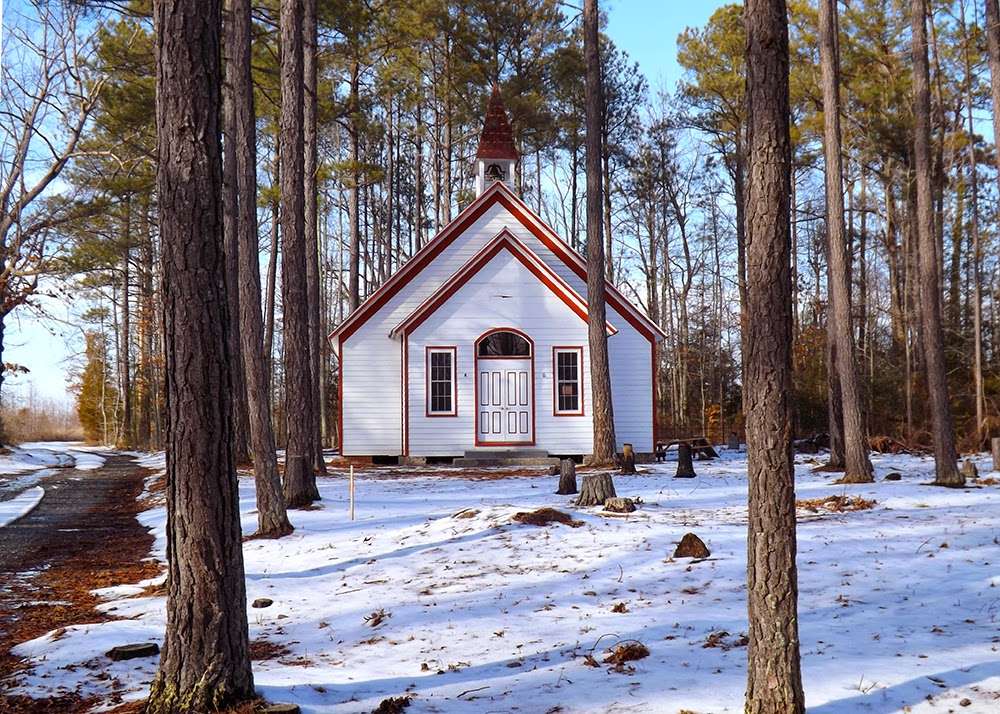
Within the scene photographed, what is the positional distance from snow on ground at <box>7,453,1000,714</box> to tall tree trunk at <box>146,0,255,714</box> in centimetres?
51

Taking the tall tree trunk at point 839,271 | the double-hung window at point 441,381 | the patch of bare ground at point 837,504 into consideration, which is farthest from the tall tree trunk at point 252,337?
the double-hung window at point 441,381

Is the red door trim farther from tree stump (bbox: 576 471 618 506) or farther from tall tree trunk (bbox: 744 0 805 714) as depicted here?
tall tree trunk (bbox: 744 0 805 714)

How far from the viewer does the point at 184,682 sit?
15.9ft

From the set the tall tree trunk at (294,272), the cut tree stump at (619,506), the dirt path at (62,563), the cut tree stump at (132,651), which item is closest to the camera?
the cut tree stump at (132,651)

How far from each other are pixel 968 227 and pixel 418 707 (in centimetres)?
3047

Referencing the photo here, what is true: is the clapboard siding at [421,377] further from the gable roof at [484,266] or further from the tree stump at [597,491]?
the tree stump at [597,491]

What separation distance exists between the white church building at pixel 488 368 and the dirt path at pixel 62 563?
633cm

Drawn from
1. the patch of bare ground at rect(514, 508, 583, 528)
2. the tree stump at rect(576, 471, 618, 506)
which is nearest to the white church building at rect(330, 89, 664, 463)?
the tree stump at rect(576, 471, 618, 506)

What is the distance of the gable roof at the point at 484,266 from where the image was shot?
70.8ft

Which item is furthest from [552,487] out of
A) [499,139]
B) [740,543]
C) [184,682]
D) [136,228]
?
[136,228]

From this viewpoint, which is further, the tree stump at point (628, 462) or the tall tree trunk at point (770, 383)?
the tree stump at point (628, 462)

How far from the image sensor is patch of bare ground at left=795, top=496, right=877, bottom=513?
11.1m

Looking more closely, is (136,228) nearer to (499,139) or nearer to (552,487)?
(499,139)

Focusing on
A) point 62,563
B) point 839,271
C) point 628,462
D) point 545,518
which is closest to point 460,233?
point 628,462
